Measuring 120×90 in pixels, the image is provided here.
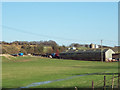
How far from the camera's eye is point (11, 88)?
24938mm

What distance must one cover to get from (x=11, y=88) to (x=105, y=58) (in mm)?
85506

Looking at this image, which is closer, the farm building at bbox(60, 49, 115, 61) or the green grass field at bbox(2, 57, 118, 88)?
the green grass field at bbox(2, 57, 118, 88)

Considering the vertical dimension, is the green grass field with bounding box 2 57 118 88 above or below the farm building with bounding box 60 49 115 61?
below

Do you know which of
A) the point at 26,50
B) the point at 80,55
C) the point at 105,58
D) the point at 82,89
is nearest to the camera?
the point at 82,89

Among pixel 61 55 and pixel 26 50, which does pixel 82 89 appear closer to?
pixel 61 55

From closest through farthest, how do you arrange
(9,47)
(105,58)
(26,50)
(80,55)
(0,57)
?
(0,57) < (105,58) < (80,55) < (9,47) < (26,50)

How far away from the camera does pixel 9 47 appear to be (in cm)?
13288

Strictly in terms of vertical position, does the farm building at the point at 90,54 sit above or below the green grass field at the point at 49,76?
above

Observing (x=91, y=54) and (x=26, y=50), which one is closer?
(x=91, y=54)

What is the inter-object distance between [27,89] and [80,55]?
92688 mm

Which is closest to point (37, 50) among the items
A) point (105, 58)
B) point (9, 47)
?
point (9, 47)

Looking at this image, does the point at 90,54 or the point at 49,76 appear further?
the point at 90,54

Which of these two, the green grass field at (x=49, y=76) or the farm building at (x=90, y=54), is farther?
the farm building at (x=90, y=54)

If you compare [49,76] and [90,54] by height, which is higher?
[90,54]
